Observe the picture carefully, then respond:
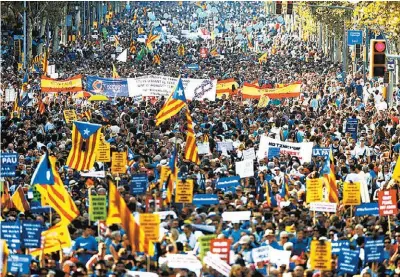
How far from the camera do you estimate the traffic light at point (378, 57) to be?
96.6ft

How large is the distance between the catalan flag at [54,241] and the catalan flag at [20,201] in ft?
12.1

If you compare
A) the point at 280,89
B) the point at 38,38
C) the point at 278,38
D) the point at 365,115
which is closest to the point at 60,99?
the point at 280,89

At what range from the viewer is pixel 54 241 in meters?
19.6

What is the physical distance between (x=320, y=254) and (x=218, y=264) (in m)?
1.45

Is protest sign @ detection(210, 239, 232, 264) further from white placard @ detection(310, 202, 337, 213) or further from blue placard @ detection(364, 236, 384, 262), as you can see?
white placard @ detection(310, 202, 337, 213)

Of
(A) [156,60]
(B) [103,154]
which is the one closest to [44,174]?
(B) [103,154]

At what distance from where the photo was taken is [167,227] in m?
20.9

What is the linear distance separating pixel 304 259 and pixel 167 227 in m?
2.38

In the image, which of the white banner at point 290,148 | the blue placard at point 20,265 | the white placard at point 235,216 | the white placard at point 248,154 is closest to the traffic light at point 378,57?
the white banner at point 290,148

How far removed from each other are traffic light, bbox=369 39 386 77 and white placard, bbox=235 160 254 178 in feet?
15.8

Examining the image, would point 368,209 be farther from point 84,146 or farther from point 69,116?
point 69,116

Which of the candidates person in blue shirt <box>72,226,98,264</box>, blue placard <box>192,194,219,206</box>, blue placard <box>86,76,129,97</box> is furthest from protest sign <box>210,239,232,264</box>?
blue placard <box>86,76,129,97</box>

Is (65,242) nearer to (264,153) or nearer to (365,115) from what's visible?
(264,153)

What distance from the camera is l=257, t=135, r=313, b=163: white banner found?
1123 inches
